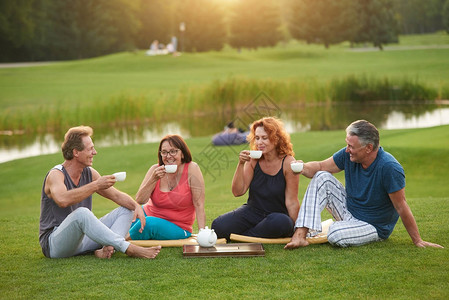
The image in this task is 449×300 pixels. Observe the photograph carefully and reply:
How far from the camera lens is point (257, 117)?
1514cm

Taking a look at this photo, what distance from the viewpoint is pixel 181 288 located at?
3.42 m

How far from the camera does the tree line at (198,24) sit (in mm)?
42388

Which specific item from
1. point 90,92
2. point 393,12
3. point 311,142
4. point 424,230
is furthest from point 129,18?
point 424,230

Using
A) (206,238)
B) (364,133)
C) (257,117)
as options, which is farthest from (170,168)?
(257,117)

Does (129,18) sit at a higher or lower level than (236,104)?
higher

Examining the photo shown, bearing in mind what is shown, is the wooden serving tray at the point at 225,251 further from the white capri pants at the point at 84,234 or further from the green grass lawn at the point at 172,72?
the green grass lawn at the point at 172,72

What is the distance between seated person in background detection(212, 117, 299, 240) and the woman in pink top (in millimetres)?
264

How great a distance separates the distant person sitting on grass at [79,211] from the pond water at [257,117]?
9359 mm

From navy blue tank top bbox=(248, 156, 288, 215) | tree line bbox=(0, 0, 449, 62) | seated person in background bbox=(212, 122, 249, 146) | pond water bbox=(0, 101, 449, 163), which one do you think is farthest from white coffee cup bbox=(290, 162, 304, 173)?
tree line bbox=(0, 0, 449, 62)

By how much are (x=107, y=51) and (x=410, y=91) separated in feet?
102

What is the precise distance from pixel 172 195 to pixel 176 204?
82 millimetres

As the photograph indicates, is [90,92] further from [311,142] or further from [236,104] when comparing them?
[311,142]

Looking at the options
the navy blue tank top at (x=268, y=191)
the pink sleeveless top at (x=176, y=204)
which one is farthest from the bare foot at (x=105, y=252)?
the navy blue tank top at (x=268, y=191)

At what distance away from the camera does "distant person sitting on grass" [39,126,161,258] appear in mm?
3873
